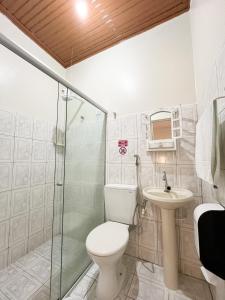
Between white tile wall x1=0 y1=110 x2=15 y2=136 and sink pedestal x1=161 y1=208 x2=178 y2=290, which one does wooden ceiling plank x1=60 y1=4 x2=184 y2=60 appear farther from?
sink pedestal x1=161 y1=208 x2=178 y2=290

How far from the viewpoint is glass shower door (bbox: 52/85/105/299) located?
1.16 meters

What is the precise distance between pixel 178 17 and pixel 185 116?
1.20 meters

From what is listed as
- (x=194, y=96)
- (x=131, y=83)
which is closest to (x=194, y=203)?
(x=194, y=96)

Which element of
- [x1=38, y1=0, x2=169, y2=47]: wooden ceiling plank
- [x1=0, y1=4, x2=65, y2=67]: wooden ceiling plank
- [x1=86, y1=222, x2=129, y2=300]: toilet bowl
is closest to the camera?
[x1=86, y1=222, x2=129, y2=300]: toilet bowl

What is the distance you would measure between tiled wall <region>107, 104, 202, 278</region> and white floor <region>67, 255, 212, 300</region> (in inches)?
4.6

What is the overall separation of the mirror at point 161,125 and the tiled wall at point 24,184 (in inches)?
53.7

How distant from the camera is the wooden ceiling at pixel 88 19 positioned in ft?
4.91

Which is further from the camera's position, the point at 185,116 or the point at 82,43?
the point at 82,43

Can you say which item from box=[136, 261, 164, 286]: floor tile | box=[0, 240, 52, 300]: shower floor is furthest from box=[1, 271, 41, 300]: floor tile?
box=[136, 261, 164, 286]: floor tile

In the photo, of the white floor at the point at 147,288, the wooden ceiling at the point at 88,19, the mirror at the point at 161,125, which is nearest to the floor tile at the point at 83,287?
the white floor at the point at 147,288

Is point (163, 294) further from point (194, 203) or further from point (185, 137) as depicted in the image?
point (185, 137)

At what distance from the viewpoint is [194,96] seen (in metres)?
1.43

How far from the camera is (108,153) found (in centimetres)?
178

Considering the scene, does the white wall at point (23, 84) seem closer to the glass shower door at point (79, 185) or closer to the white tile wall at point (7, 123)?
the white tile wall at point (7, 123)
